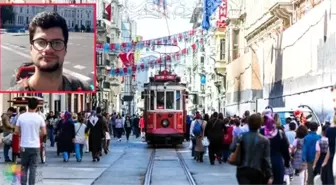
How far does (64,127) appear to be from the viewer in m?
27.7

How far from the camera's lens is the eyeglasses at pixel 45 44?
1373 inches

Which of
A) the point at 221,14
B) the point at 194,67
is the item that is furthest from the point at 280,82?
the point at 194,67

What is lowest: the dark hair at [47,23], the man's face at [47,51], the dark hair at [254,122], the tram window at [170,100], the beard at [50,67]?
the dark hair at [254,122]

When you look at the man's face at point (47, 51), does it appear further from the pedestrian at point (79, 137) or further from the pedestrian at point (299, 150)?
the pedestrian at point (299, 150)

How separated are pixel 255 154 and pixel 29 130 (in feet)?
17.2

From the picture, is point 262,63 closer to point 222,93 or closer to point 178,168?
point 178,168

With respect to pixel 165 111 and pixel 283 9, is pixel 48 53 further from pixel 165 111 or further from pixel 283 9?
pixel 283 9

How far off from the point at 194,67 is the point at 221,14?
1721 inches

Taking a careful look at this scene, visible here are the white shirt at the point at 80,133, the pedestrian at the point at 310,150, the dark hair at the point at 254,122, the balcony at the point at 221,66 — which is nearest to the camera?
the dark hair at the point at 254,122

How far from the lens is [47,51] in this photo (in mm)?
35000

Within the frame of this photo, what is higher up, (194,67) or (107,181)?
(194,67)

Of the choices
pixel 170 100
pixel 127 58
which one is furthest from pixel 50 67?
pixel 127 58

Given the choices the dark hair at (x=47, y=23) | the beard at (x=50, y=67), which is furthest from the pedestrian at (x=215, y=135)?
the dark hair at (x=47, y=23)

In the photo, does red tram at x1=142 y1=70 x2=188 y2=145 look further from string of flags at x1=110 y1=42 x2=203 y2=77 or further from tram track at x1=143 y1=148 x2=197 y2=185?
string of flags at x1=110 y1=42 x2=203 y2=77
